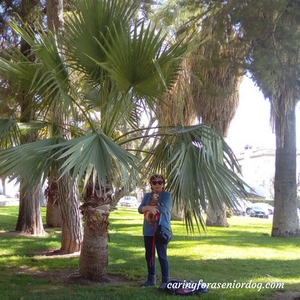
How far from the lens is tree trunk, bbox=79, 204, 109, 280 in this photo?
5.43 m

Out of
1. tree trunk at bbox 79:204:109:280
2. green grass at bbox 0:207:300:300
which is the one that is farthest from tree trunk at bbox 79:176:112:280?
green grass at bbox 0:207:300:300

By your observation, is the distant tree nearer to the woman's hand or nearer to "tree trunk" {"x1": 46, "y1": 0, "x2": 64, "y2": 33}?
the woman's hand

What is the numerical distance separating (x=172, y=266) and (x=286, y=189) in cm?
638

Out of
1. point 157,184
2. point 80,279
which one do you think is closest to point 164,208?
point 157,184

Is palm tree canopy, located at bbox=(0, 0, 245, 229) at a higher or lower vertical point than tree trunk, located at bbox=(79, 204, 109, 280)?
higher

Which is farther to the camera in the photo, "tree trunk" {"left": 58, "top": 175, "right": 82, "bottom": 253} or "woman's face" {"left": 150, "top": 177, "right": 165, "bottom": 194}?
"tree trunk" {"left": 58, "top": 175, "right": 82, "bottom": 253}

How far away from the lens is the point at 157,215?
16.3ft

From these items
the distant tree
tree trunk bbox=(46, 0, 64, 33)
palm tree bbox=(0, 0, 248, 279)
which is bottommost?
palm tree bbox=(0, 0, 248, 279)

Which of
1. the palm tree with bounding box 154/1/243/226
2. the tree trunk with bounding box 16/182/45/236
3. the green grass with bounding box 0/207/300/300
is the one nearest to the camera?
the green grass with bounding box 0/207/300/300

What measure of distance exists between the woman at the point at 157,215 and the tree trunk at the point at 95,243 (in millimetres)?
665

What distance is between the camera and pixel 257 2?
5.39 meters

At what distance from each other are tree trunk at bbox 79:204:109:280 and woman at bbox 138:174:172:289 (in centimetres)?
66

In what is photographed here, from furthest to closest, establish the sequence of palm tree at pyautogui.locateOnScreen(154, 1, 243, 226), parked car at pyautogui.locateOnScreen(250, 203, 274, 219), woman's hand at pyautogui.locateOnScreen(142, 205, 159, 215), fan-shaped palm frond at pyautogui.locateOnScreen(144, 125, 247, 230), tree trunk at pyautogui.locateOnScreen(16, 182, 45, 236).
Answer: parked car at pyautogui.locateOnScreen(250, 203, 274, 219), tree trunk at pyautogui.locateOnScreen(16, 182, 45, 236), palm tree at pyautogui.locateOnScreen(154, 1, 243, 226), woman's hand at pyautogui.locateOnScreen(142, 205, 159, 215), fan-shaped palm frond at pyautogui.locateOnScreen(144, 125, 247, 230)

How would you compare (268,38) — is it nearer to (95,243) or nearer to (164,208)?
(164,208)
